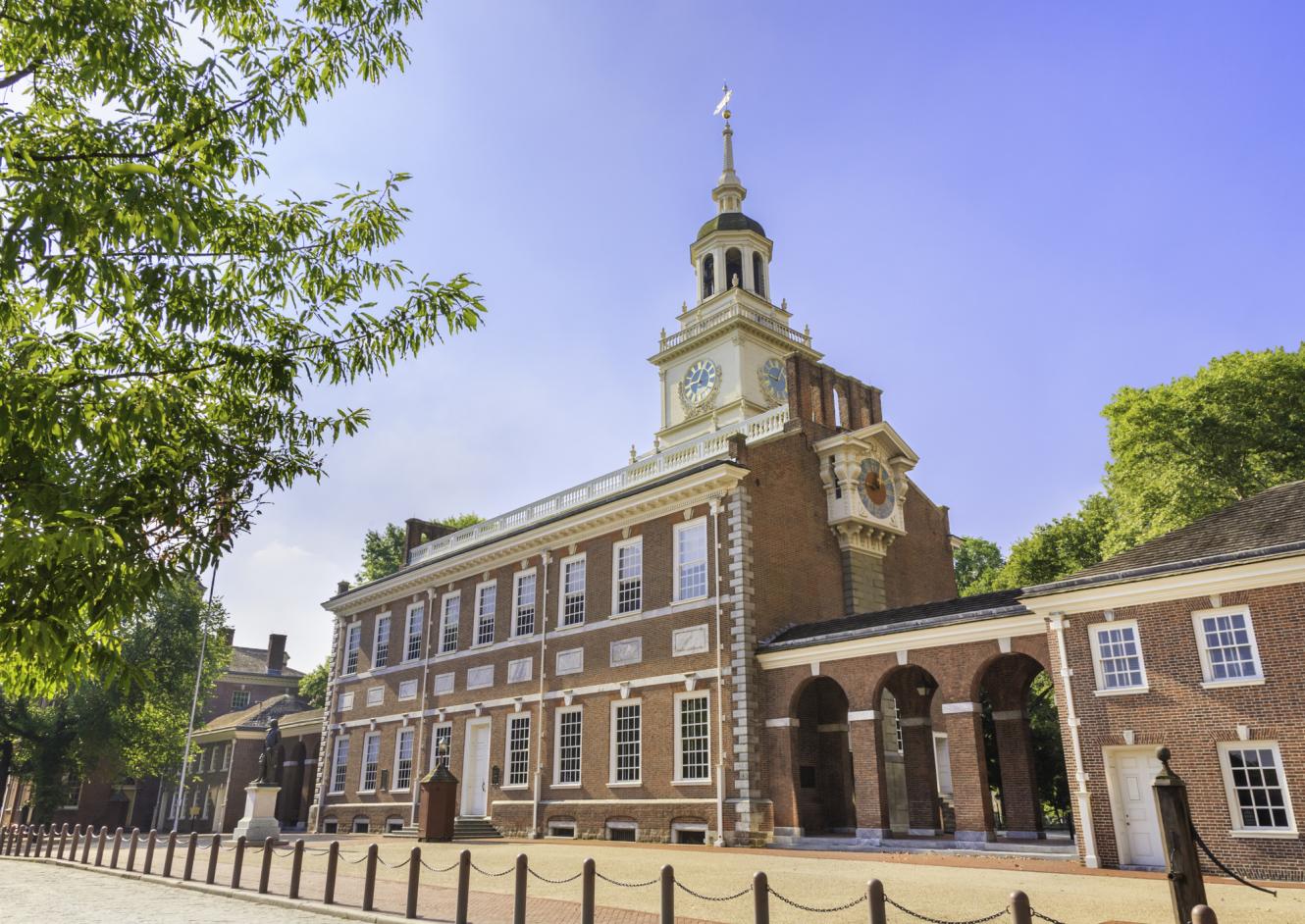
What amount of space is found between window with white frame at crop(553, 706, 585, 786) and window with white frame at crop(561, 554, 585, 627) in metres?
2.79

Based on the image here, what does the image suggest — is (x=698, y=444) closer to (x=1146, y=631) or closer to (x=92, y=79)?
(x=1146, y=631)

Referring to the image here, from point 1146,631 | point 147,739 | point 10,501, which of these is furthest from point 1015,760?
point 147,739

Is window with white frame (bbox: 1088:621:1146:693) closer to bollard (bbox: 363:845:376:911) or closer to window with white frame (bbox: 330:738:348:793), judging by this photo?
bollard (bbox: 363:845:376:911)

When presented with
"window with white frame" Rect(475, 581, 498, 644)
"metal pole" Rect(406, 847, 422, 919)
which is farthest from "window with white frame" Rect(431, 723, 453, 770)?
"metal pole" Rect(406, 847, 422, 919)

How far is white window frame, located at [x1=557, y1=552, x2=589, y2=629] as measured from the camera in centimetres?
2962

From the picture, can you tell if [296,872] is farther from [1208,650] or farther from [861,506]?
[861,506]

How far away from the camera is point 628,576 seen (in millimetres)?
28484


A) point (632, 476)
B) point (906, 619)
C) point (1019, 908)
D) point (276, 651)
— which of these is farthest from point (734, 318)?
point (276, 651)

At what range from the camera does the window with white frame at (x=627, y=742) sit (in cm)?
2633

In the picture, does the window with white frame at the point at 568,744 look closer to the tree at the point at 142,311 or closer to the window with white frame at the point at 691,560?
the window with white frame at the point at 691,560

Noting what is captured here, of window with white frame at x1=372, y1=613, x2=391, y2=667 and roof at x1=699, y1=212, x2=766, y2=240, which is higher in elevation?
roof at x1=699, y1=212, x2=766, y2=240

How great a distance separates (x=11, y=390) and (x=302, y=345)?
2439 millimetres

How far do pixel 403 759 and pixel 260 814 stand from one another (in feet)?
23.5

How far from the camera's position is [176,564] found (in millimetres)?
7000
